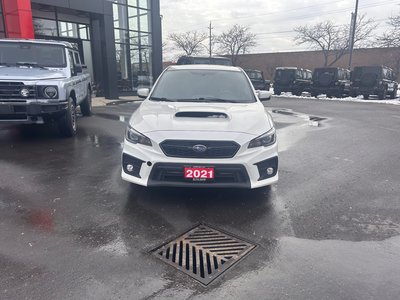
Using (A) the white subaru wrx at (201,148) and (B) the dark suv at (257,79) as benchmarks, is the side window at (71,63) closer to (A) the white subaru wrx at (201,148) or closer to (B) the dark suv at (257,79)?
(A) the white subaru wrx at (201,148)

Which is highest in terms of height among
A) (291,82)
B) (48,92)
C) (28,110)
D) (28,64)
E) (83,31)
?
(83,31)

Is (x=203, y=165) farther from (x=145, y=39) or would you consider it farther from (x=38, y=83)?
(x=145, y=39)

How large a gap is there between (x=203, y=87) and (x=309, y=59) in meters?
43.5

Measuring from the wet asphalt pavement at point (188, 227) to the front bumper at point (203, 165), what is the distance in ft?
1.22

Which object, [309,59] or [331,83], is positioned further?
[309,59]

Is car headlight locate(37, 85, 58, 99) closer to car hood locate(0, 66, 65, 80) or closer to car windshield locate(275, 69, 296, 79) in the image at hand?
car hood locate(0, 66, 65, 80)

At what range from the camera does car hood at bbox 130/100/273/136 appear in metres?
3.83

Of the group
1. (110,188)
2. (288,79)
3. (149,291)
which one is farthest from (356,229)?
(288,79)

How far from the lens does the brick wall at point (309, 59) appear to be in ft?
119

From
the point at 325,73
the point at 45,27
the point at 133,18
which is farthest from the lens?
the point at 325,73

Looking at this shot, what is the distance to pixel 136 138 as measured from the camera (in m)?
3.93

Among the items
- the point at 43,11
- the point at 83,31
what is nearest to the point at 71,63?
the point at 43,11

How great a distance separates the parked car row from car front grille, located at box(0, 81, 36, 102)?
18921 mm

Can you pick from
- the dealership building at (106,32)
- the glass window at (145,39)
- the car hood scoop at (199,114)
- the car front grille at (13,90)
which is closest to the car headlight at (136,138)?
the car hood scoop at (199,114)
